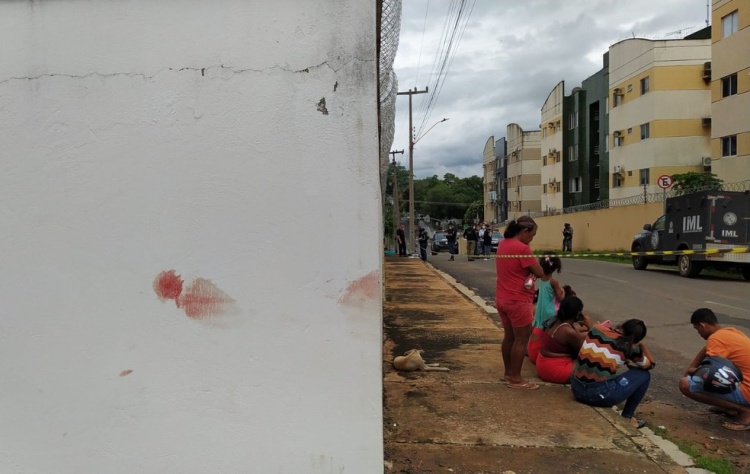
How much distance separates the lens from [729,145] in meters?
22.8

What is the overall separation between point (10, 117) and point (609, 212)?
94.5ft

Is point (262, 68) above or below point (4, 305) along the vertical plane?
above

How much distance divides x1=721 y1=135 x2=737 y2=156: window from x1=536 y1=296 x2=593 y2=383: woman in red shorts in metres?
21.3

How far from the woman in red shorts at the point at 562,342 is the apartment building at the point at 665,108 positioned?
28.6 metres

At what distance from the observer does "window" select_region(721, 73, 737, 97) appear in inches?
876

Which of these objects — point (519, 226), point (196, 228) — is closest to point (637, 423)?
point (519, 226)

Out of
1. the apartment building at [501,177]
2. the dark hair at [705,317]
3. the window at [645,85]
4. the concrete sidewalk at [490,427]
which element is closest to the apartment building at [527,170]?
the apartment building at [501,177]

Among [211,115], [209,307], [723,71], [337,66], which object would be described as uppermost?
[723,71]

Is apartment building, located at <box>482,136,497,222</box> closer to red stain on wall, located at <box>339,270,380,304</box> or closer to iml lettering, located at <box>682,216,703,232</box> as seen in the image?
iml lettering, located at <box>682,216,703,232</box>

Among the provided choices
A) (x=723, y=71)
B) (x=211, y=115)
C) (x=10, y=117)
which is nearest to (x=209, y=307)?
(x=211, y=115)

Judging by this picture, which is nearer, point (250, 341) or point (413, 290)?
point (250, 341)

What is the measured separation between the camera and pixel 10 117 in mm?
3018

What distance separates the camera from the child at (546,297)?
219 inches

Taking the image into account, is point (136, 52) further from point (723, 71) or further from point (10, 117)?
point (723, 71)
